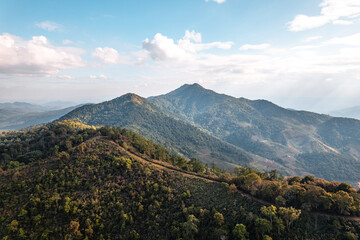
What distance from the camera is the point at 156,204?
255ft

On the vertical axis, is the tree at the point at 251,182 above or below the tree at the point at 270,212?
above

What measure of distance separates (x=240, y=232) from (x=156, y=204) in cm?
3574

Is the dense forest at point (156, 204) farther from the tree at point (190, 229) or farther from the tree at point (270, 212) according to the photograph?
the tree at point (190, 229)

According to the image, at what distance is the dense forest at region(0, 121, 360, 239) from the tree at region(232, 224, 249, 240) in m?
0.29

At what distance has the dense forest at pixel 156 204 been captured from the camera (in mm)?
61719

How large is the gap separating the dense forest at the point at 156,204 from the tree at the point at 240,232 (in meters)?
0.29

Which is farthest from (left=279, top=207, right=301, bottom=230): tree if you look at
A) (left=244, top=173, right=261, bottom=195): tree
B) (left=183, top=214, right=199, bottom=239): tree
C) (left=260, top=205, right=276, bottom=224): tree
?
(left=183, top=214, right=199, bottom=239): tree

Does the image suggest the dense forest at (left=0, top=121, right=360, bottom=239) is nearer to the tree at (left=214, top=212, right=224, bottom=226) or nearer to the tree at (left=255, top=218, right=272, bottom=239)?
the tree at (left=214, top=212, right=224, bottom=226)

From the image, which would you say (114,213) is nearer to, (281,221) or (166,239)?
(166,239)

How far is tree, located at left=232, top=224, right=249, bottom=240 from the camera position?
58.1 metres

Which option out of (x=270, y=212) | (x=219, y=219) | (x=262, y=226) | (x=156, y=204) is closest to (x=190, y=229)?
(x=219, y=219)

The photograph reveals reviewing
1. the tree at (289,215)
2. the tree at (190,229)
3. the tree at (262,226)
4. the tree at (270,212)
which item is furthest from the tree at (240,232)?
the tree at (289,215)

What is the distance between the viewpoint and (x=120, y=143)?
120812 mm

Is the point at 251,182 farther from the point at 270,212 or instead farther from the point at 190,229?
the point at 190,229
